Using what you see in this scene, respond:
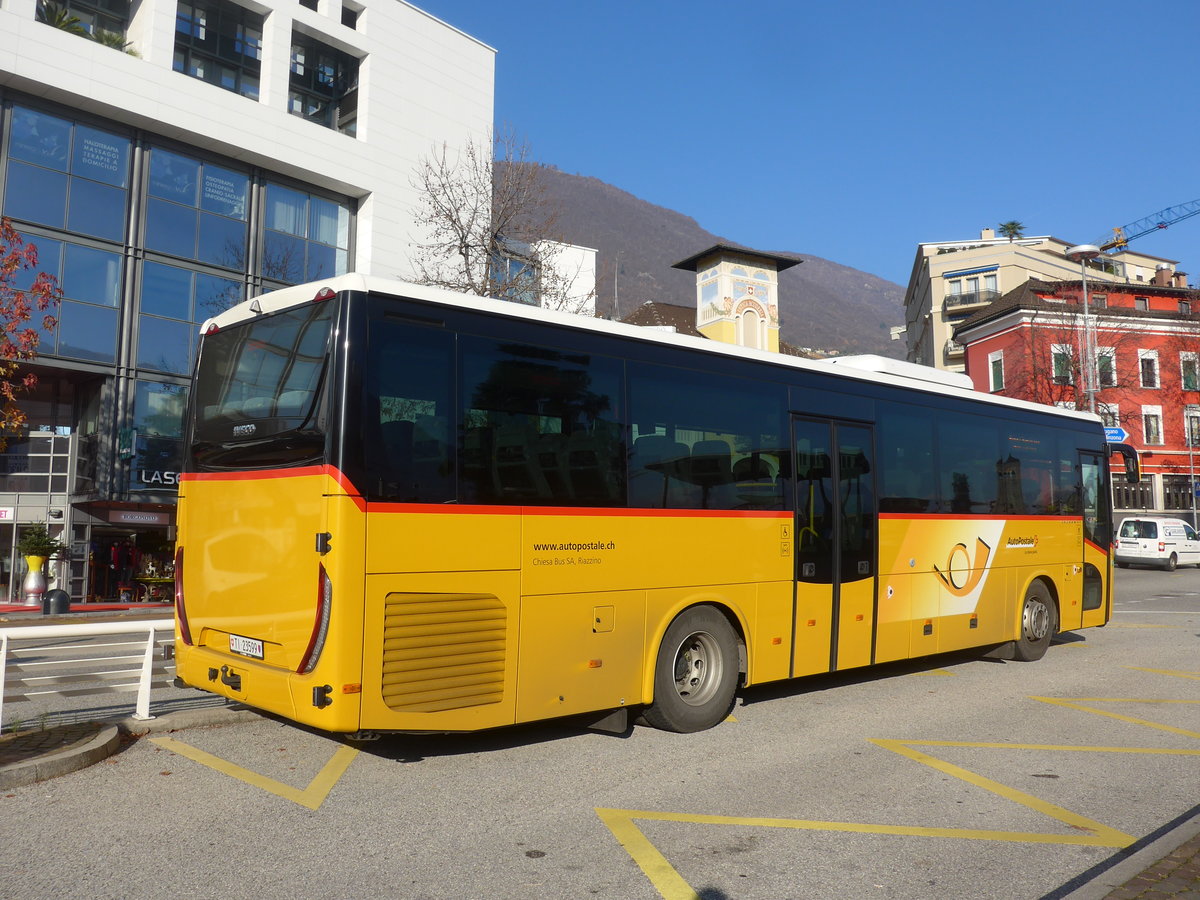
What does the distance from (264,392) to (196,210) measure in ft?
74.7

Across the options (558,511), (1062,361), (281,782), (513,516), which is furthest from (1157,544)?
(281,782)

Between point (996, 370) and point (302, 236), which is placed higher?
point (996, 370)

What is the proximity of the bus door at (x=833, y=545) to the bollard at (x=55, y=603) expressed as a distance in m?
18.5

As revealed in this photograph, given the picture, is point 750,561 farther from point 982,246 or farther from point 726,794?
point 982,246

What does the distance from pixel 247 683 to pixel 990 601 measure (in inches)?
344

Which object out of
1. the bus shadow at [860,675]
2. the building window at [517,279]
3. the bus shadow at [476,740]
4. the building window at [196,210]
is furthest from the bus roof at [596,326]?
the building window at [196,210]

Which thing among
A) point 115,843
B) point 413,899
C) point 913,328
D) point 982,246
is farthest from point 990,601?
point 913,328

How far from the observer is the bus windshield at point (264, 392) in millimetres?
6273

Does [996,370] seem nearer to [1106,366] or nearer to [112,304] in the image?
[1106,366]

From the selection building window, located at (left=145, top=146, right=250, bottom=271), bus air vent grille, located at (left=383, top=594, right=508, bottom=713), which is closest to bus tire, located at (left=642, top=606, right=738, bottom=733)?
bus air vent grille, located at (left=383, top=594, right=508, bottom=713)

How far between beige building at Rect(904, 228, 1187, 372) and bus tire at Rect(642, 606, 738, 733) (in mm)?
73001

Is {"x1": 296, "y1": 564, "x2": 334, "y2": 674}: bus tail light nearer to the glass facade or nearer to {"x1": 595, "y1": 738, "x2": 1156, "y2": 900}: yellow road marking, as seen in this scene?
{"x1": 595, "y1": 738, "x2": 1156, "y2": 900}: yellow road marking

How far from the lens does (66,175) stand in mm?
24297

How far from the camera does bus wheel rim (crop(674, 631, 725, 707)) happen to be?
8.02 m
